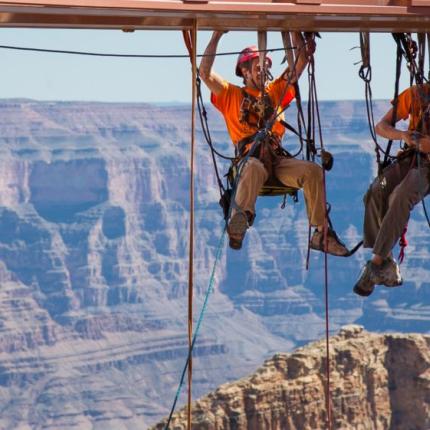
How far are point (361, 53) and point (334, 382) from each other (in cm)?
7427

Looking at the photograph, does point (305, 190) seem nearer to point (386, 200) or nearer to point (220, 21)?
point (386, 200)

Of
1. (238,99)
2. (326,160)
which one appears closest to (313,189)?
(326,160)

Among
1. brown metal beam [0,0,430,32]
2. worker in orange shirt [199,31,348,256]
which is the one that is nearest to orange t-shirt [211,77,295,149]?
worker in orange shirt [199,31,348,256]

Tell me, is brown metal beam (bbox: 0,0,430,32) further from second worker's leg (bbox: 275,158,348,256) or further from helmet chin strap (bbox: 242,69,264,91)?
second worker's leg (bbox: 275,158,348,256)

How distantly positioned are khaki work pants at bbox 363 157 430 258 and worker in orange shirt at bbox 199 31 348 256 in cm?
41

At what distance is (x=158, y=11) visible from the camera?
18594 millimetres

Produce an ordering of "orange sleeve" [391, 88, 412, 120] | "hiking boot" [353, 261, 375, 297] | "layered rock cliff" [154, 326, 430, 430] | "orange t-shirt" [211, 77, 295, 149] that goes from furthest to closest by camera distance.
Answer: "layered rock cliff" [154, 326, 430, 430]
"orange t-shirt" [211, 77, 295, 149]
"orange sleeve" [391, 88, 412, 120]
"hiking boot" [353, 261, 375, 297]

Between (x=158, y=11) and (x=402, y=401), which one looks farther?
(x=402, y=401)

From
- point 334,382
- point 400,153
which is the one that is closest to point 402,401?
point 334,382

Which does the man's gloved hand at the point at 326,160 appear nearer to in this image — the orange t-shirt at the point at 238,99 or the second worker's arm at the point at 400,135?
the second worker's arm at the point at 400,135

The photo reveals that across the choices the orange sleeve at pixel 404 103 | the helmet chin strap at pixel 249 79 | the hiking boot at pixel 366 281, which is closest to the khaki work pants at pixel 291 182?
the hiking boot at pixel 366 281

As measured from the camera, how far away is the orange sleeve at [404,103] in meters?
20.9

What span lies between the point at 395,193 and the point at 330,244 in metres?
0.90

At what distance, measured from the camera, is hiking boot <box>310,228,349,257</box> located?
20938mm
